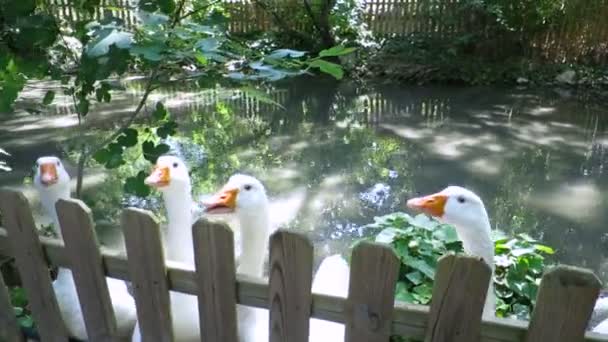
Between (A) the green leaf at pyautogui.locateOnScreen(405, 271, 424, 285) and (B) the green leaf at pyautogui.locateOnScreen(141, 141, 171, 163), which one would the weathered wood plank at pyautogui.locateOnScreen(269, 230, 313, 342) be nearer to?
(B) the green leaf at pyautogui.locateOnScreen(141, 141, 171, 163)

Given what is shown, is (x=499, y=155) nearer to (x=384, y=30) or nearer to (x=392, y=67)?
(x=392, y=67)

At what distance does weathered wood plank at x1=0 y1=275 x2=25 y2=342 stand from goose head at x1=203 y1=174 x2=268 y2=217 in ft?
2.40

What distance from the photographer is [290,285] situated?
1350mm

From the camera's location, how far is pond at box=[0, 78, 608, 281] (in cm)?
438

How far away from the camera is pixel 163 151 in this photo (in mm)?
1862

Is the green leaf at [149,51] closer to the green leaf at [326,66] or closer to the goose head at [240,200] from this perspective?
the green leaf at [326,66]

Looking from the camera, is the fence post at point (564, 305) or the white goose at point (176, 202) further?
the white goose at point (176, 202)

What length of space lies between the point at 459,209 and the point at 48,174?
1581 mm

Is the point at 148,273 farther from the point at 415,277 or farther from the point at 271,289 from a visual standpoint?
the point at 415,277

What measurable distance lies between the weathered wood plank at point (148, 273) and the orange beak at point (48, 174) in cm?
76

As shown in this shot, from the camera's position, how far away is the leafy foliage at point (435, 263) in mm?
2133

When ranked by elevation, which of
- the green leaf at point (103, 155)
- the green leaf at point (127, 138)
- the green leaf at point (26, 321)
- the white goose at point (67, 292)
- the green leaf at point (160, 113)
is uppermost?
the green leaf at point (160, 113)

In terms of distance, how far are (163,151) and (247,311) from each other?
25.2 inches

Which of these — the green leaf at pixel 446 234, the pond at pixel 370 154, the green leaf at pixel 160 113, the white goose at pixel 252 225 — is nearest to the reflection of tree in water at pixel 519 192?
the pond at pixel 370 154
